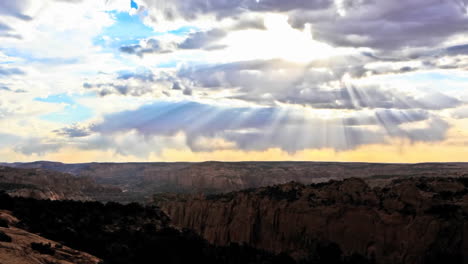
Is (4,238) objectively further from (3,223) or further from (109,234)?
(109,234)

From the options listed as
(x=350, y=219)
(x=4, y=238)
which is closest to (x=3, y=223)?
(x=4, y=238)

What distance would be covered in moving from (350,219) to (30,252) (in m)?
65.1

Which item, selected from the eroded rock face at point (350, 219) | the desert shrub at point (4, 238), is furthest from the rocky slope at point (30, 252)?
the eroded rock face at point (350, 219)

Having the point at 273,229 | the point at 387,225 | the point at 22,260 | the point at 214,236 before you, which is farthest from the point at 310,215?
the point at 22,260

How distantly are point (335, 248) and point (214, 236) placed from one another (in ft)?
115

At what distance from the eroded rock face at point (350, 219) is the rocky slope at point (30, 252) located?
5033 cm

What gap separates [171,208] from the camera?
11912 cm

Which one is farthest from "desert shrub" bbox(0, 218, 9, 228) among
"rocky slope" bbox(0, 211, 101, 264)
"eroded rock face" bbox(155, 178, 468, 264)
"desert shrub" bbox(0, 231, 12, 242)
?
"eroded rock face" bbox(155, 178, 468, 264)

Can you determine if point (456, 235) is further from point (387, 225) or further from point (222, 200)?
point (222, 200)

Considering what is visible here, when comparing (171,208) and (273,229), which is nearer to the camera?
(273,229)

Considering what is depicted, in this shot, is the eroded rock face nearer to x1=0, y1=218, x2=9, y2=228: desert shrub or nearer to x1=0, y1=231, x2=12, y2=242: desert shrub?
x1=0, y1=218, x2=9, y2=228: desert shrub

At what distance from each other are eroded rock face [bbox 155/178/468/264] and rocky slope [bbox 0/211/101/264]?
5033 cm

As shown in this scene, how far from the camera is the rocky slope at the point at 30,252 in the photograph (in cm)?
2159

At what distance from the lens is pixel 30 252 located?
76.9 feet
